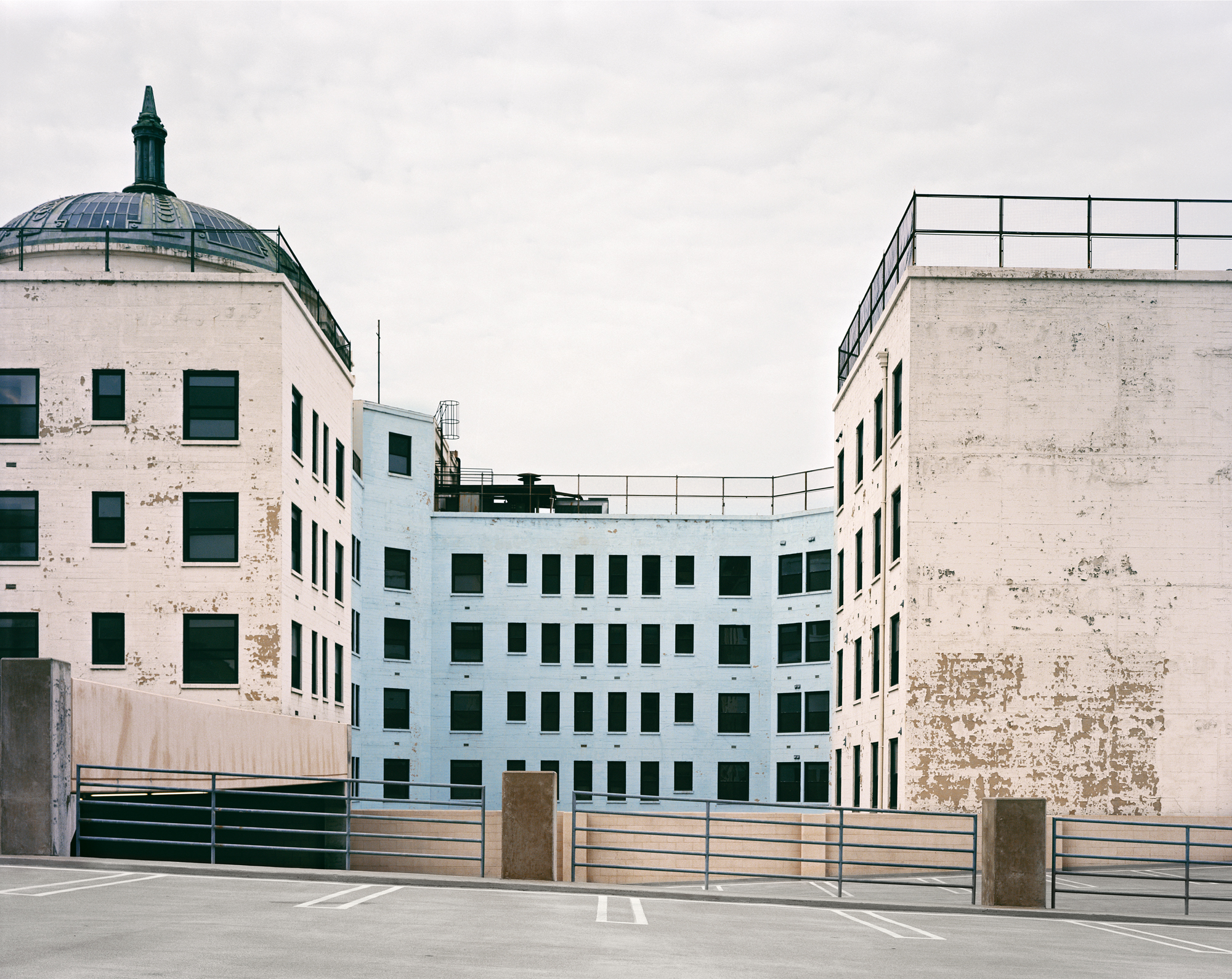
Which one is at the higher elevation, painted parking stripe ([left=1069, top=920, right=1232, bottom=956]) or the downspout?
the downspout

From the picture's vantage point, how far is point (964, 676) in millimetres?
30344

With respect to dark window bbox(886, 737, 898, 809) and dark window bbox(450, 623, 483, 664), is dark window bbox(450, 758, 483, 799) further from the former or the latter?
dark window bbox(886, 737, 898, 809)

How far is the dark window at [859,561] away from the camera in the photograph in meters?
37.8

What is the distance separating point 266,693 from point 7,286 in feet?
39.9

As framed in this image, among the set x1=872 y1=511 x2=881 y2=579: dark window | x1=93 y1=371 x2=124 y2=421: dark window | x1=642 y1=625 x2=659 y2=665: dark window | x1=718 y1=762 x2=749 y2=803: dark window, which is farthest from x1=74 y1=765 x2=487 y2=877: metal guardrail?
x1=718 y1=762 x2=749 y2=803: dark window

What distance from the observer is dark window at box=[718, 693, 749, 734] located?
6347 centimetres

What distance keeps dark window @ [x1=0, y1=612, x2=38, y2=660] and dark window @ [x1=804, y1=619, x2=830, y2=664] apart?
120ft

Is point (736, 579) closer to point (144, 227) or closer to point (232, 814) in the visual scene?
point (144, 227)

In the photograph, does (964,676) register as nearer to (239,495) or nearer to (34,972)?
(239,495)

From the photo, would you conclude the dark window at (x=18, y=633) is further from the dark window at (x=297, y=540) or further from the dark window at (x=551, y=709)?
the dark window at (x=551, y=709)

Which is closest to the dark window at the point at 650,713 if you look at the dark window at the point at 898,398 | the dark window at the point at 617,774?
the dark window at the point at 617,774

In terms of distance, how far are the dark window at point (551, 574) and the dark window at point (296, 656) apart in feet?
85.1

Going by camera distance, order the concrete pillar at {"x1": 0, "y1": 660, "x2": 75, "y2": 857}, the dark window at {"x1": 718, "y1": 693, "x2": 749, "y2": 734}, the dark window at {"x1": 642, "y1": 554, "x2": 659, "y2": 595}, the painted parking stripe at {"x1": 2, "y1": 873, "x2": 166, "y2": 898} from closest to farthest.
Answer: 1. the painted parking stripe at {"x1": 2, "y1": 873, "x2": 166, "y2": 898}
2. the concrete pillar at {"x1": 0, "y1": 660, "x2": 75, "y2": 857}
3. the dark window at {"x1": 718, "y1": 693, "x2": 749, "y2": 734}
4. the dark window at {"x1": 642, "y1": 554, "x2": 659, "y2": 595}

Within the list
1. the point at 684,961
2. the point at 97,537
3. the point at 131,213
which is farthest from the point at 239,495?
the point at 684,961
